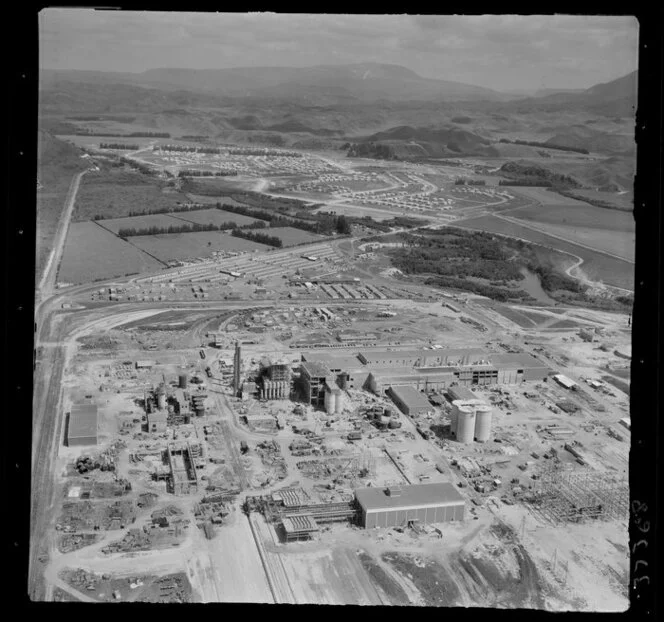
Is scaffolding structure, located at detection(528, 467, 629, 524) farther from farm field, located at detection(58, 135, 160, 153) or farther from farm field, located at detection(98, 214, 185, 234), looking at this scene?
farm field, located at detection(58, 135, 160, 153)

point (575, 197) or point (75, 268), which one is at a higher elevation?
point (575, 197)

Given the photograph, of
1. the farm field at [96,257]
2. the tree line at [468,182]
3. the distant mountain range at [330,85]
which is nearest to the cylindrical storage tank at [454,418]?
the distant mountain range at [330,85]

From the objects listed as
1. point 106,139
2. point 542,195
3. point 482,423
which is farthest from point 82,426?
point 106,139

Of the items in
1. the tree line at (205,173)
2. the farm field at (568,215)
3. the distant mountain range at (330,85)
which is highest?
the distant mountain range at (330,85)

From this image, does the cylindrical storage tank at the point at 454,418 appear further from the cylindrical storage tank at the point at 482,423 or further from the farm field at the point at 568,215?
the farm field at the point at 568,215

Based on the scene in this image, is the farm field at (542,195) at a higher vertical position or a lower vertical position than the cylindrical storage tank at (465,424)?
higher

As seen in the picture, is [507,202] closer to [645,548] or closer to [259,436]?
[259,436]

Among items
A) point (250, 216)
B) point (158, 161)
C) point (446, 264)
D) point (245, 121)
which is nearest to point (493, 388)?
point (446, 264)

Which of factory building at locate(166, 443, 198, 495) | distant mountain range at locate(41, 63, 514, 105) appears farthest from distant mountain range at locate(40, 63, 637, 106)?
factory building at locate(166, 443, 198, 495)
